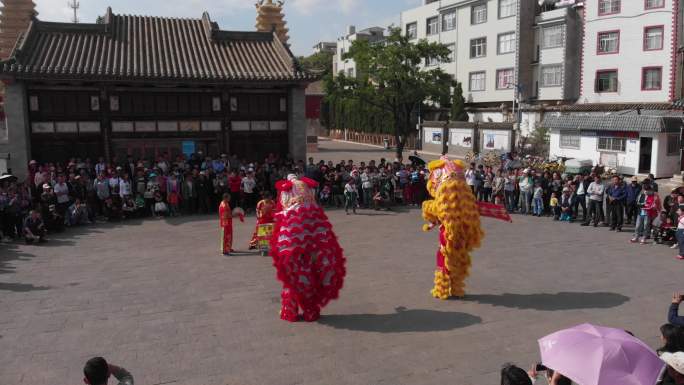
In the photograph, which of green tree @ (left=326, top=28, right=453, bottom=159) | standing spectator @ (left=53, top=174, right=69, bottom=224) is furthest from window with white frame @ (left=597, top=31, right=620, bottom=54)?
standing spectator @ (left=53, top=174, right=69, bottom=224)

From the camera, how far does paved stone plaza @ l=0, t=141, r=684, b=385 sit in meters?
6.71

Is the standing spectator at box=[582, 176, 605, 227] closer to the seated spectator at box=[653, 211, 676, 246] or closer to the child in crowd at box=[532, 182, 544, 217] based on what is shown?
the child in crowd at box=[532, 182, 544, 217]

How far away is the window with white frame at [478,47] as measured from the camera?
41344 millimetres

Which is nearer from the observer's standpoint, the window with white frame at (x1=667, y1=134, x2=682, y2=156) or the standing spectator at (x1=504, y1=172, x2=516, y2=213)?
the standing spectator at (x1=504, y1=172, x2=516, y2=213)

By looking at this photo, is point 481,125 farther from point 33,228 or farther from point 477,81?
point 33,228

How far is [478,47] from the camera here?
42000 millimetres

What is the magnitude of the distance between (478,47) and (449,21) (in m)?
3.85

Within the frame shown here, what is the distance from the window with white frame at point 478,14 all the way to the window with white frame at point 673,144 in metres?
19.7

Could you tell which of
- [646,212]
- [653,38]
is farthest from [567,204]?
[653,38]

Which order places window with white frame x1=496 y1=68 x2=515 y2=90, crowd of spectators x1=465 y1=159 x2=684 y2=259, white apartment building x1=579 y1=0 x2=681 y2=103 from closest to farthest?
1. crowd of spectators x1=465 y1=159 x2=684 y2=259
2. white apartment building x1=579 y1=0 x2=681 y2=103
3. window with white frame x1=496 y1=68 x2=515 y2=90

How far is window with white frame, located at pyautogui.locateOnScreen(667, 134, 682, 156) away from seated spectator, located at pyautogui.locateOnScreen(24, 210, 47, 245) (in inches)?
962

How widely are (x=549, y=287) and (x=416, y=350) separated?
382 cm

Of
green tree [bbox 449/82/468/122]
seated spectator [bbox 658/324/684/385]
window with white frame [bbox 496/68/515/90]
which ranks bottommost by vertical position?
seated spectator [bbox 658/324/684/385]

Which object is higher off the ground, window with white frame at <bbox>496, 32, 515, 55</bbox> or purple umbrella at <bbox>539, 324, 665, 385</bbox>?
window with white frame at <bbox>496, 32, 515, 55</bbox>
